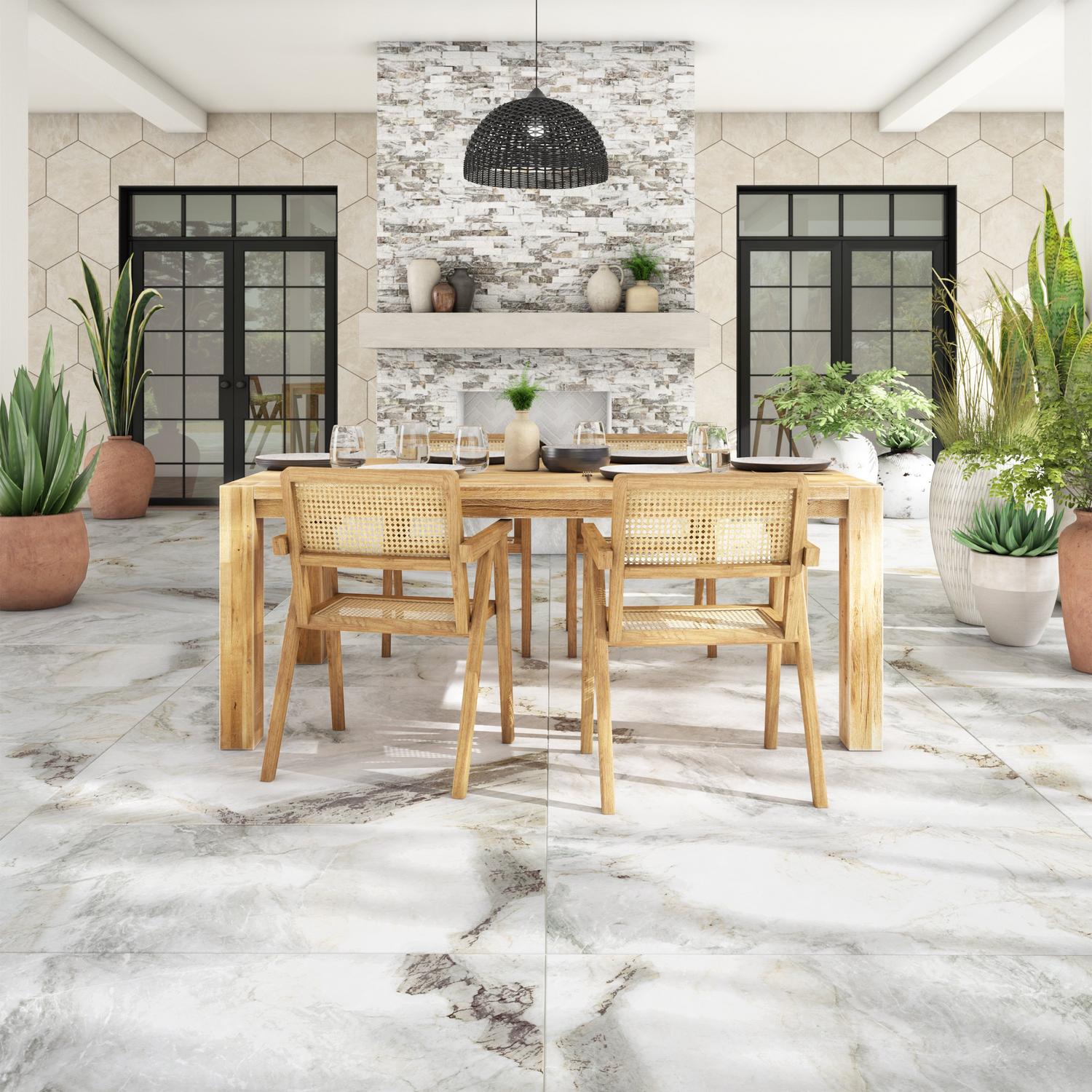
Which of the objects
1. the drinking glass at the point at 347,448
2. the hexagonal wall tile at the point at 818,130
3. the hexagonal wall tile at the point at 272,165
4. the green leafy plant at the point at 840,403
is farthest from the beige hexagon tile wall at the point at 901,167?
the drinking glass at the point at 347,448

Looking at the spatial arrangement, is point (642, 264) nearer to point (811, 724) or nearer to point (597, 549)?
point (597, 549)

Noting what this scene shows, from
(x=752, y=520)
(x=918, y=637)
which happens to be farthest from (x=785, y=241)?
(x=752, y=520)

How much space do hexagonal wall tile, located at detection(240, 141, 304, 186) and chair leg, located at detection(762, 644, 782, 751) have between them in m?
6.32

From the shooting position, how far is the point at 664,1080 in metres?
1.31

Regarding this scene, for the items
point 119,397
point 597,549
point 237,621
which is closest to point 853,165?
point 119,397

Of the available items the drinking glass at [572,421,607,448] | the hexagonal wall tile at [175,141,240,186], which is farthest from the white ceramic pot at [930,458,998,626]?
the hexagonal wall tile at [175,141,240,186]

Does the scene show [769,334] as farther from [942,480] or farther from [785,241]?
Answer: [942,480]

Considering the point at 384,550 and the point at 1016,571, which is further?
the point at 1016,571

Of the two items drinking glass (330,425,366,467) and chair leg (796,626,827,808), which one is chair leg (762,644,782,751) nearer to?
chair leg (796,626,827,808)

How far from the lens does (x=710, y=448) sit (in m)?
2.75

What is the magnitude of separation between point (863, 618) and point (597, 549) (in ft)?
2.27

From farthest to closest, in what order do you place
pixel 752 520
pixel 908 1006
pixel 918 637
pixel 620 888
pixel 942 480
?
pixel 942 480 → pixel 918 637 → pixel 752 520 → pixel 620 888 → pixel 908 1006

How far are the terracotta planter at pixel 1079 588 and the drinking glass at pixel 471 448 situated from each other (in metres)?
1.84

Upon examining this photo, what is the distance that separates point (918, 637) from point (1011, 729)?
1.04m
